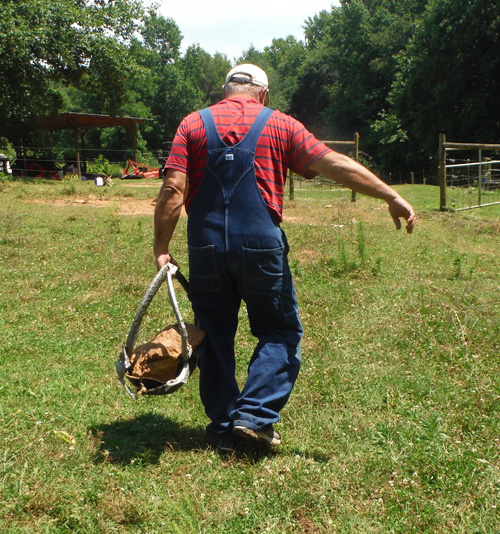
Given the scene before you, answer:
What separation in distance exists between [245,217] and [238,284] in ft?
1.17

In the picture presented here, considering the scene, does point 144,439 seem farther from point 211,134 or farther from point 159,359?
point 211,134

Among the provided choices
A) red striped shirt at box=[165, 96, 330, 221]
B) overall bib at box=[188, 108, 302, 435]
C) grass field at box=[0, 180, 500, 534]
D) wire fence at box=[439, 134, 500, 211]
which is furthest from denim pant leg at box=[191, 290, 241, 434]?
wire fence at box=[439, 134, 500, 211]

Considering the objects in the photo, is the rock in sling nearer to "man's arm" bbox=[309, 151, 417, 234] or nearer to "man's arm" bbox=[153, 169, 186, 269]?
"man's arm" bbox=[153, 169, 186, 269]

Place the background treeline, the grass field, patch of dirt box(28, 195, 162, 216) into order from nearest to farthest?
1. the grass field
2. patch of dirt box(28, 195, 162, 216)
3. the background treeline

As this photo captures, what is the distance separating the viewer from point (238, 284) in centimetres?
337

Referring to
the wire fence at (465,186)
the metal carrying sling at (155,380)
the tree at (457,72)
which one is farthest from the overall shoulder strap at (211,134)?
the tree at (457,72)

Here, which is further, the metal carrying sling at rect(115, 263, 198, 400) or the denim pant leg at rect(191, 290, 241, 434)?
the denim pant leg at rect(191, 290, 241, 434)

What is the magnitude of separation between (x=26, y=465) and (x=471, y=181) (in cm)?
1667

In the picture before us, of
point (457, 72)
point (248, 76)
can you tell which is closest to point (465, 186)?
point (248, 76)

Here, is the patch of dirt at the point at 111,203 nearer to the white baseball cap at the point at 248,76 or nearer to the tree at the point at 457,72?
the white baseball cap at the point at 248,76

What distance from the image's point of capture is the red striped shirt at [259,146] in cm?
329

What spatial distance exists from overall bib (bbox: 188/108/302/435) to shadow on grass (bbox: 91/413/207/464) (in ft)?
0.67

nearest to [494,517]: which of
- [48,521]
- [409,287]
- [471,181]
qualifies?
[48,521]

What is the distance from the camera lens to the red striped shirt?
3.29 meters
